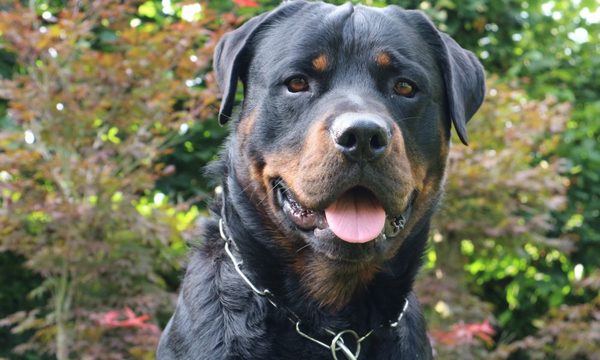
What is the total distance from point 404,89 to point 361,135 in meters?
0.52

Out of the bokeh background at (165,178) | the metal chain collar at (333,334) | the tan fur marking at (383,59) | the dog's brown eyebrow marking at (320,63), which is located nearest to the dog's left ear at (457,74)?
the tan fur marking at (383,59)

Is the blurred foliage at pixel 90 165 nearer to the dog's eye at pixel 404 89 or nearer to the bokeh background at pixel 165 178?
the bokeh background at pixel 165 178

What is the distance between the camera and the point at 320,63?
10.0 feet

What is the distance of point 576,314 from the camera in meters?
6.06

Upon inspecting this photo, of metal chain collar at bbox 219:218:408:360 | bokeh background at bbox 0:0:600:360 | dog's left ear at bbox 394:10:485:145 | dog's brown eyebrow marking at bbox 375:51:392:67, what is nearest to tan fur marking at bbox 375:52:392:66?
dog's brown eyebrow marking at bbox 375:51:392:67

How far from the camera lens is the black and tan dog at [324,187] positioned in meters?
2.83

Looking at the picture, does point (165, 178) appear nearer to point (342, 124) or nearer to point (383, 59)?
point (383, 59)

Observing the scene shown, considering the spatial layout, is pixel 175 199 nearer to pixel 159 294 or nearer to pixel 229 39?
pixel 159 294

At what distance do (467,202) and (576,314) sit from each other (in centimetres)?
117

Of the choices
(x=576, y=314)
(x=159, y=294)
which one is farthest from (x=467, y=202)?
(x=159, y=294)

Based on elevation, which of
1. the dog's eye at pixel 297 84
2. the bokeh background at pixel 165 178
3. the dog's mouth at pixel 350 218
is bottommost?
the bokeh background at pixel 165 178

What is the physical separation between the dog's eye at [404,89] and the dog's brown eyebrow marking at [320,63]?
28cm

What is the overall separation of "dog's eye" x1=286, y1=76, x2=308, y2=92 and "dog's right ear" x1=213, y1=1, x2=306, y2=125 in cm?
28

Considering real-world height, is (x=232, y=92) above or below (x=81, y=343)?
above
